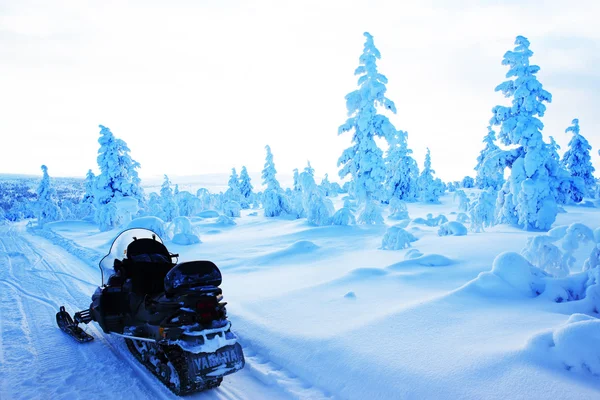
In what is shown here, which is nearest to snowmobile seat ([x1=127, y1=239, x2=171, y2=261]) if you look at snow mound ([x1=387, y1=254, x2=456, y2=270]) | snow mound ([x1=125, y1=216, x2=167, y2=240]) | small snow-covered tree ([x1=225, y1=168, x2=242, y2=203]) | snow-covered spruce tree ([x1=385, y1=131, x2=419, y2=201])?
snow mound ([x1=387, y1=254, x2=456, y2=270])

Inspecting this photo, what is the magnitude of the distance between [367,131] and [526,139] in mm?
9172

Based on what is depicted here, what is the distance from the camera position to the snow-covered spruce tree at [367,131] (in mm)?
20719

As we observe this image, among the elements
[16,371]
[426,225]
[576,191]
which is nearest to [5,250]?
[16,371]

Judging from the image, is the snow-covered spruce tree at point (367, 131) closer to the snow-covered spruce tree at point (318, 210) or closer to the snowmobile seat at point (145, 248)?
the snow-covered spruce tree at point (318, 210)

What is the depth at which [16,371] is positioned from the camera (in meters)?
4.60

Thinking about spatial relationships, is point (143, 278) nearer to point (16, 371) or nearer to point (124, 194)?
point (16, 371)

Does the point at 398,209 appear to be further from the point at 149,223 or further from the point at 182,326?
the point at 182,326

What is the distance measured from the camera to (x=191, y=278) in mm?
4090

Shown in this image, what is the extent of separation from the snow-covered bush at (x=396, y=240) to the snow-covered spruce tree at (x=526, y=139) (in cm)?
1081

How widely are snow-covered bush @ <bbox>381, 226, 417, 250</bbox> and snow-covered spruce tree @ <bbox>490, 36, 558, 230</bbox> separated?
35.5 feet

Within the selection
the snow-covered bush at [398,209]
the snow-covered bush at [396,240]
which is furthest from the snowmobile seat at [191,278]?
the snow-covered bush at [398,209]

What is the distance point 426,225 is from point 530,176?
6768 millimetres

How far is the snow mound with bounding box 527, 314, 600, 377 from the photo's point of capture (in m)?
3.73

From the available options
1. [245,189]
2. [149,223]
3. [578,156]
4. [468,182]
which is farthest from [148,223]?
[468,182]
